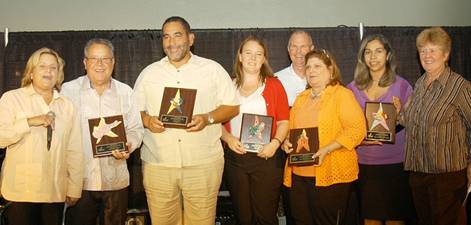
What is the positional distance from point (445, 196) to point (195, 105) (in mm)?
1905

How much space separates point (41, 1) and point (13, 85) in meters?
1.10

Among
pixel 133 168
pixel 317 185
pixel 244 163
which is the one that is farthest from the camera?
pixel 133 168

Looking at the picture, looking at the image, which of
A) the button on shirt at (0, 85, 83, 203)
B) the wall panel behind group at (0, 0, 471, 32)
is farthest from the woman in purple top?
the button on shirt at (0, 85, 83, 203)

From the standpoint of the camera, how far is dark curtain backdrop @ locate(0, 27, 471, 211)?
5016mm

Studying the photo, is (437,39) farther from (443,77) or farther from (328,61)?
(328,61)

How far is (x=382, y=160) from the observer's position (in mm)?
3445

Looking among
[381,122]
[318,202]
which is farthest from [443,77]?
[318,202]

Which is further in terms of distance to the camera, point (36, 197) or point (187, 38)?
point (187, 38)

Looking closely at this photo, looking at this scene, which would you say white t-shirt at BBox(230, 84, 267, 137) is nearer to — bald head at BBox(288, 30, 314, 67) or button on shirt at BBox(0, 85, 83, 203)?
bald head at BBox(288, 30, 314, 67)

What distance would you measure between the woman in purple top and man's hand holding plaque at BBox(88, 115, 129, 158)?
1.89 m

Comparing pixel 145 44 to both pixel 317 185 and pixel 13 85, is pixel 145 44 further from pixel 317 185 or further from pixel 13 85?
pixel 317 185

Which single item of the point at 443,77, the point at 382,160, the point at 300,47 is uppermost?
the point at 300,47

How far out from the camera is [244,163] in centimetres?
321

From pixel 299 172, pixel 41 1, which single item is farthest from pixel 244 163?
pixel 41 1
